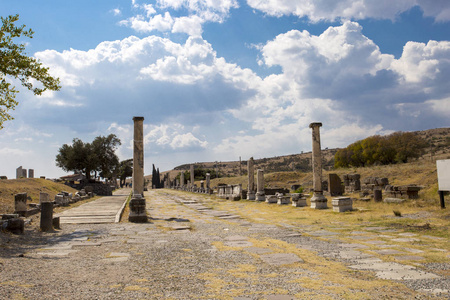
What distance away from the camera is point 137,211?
12016 mm

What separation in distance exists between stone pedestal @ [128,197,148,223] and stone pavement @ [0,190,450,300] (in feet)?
12.2

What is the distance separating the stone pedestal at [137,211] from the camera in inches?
469

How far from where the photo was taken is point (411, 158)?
43219 millimetres

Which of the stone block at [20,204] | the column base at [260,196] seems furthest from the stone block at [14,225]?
the column base at [260,196]

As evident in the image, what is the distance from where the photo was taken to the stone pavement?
12.5 feet

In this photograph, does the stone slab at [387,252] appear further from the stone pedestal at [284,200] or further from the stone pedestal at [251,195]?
the stone pedestal at [251,195]

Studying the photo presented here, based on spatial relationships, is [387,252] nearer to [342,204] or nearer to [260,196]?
[342,204]

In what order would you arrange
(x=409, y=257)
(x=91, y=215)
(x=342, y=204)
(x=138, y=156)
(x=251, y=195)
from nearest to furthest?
(x=409, y=257) < (x=138, y=156) < (x=342, y=204) < (x=91, y=215) < (x=251, y=195)

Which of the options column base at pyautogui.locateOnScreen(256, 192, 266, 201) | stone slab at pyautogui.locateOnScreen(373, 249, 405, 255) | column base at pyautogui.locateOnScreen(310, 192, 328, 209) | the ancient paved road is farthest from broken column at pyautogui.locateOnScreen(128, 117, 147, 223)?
column base at pyautogui.locateOnScreen(256, 192, 266, 201)

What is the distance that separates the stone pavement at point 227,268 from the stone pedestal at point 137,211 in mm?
3708

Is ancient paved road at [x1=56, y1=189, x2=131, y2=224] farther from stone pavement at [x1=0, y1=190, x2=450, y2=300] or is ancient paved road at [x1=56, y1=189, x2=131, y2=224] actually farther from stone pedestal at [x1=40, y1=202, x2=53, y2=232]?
stone pavement at [x1=0, y1=190, x2=450, y2=300]

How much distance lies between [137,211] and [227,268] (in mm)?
7723

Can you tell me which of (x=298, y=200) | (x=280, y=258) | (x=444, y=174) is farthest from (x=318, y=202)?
(x=280, y=258)

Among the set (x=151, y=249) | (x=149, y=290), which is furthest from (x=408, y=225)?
(x=149, y=290)
